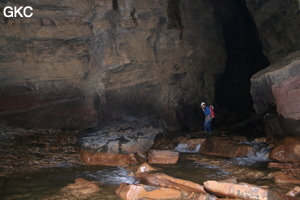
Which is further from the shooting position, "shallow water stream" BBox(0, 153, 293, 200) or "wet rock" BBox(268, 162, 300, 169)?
"wet rock" BBox(268, 162, 300, 169)

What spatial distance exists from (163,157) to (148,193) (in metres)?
2.64

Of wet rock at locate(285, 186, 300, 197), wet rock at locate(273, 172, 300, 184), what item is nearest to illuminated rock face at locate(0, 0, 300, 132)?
wet rock at locate(273, 172, 300, 184)

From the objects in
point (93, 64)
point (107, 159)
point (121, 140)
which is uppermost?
point (93, 64)

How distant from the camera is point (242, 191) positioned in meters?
3.22

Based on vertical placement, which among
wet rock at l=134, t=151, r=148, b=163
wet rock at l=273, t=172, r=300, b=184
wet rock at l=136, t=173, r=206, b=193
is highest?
wet rock at l=136, t=173, r=206, b=193

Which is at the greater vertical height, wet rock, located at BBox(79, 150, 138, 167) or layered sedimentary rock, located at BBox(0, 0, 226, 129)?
layered sedimentary rock, located at BBox(0, 0, 226, 129)

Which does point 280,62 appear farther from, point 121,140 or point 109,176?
point 109,176

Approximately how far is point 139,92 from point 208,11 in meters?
6.77

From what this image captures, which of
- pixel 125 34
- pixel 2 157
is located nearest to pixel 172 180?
pixel 2 157

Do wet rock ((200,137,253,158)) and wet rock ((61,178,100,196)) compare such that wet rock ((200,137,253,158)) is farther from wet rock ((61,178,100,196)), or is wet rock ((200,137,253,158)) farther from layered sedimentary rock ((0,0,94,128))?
layered sedimentary rock ((0,0,94,128))

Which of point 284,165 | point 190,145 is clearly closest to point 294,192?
point 284,165

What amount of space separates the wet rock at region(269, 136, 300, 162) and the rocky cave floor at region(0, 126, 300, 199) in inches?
45.0

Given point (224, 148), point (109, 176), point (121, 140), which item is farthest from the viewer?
point (121, 140)

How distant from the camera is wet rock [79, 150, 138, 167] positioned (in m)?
6.24
